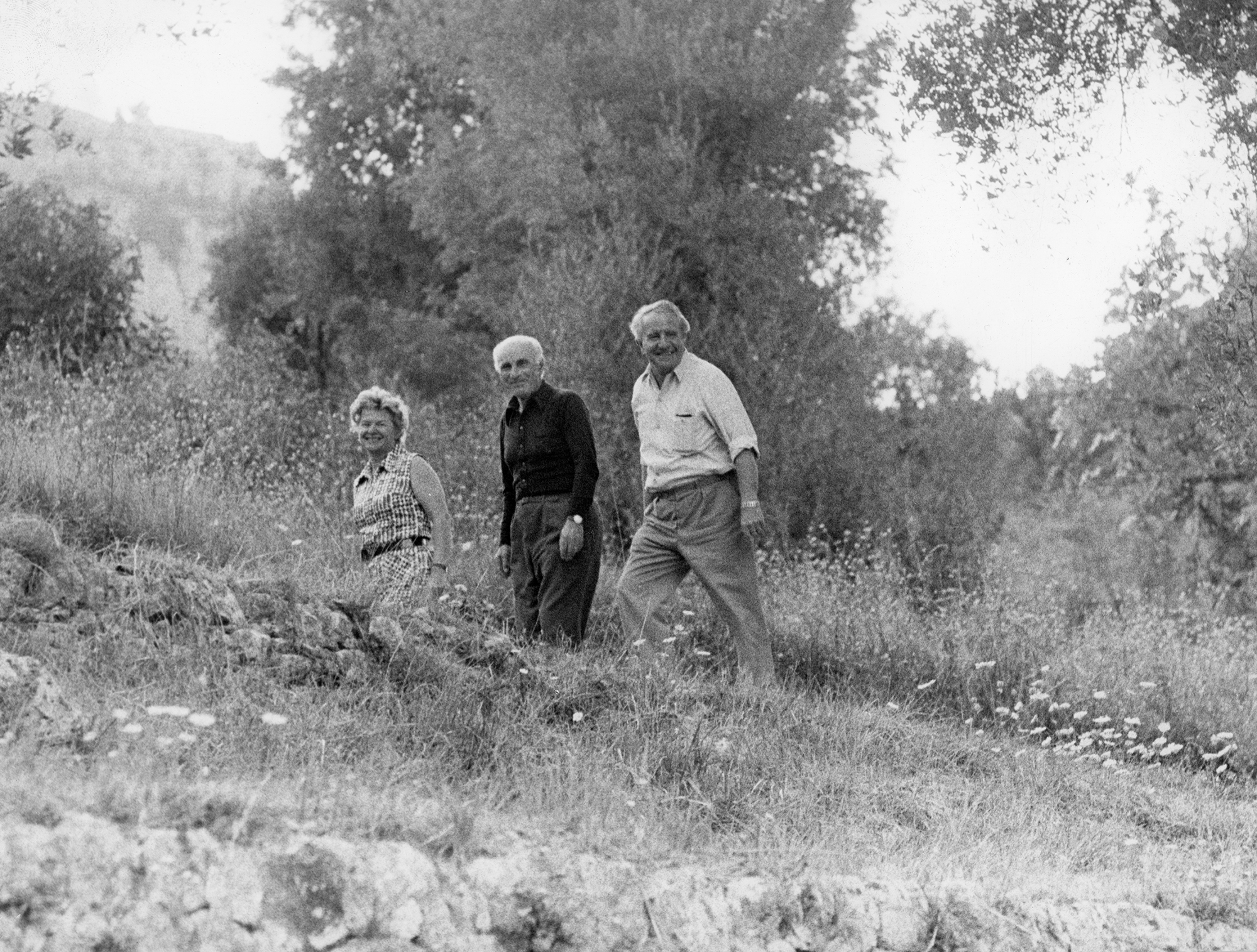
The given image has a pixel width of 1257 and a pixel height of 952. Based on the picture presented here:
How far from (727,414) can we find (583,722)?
219 cm

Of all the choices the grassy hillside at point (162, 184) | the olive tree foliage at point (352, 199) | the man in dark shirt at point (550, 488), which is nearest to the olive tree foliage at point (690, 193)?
the man in dark shirt at point (550, 488)

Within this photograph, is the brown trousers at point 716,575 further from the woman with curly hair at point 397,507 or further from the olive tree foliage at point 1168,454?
the olive tree foliage at point 1168,454

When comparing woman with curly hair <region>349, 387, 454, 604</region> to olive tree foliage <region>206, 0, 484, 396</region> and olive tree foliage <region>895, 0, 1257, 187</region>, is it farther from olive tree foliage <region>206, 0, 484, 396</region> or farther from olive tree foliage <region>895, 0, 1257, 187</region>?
olive tree foliage <region>206, 0, 484, 396</region>

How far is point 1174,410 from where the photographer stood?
20125 millimetres

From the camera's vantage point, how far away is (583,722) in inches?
259

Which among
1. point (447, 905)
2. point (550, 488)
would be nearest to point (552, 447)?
point (550, 488)

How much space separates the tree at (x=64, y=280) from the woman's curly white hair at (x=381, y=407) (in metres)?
10.1

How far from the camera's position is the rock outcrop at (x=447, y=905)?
152 inches

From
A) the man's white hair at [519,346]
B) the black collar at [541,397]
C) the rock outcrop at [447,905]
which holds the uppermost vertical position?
the man's white hair at [519,346]

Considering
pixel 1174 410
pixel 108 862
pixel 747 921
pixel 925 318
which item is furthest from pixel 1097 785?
pixel 925 318

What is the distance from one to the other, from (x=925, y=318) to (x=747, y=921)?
37713mm

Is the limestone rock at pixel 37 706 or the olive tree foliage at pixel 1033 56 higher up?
the olive tree foliage at pixel 1033 56

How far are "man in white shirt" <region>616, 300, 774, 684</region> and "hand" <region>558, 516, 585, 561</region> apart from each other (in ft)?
1.48

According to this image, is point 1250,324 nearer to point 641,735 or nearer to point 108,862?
point 641,735
